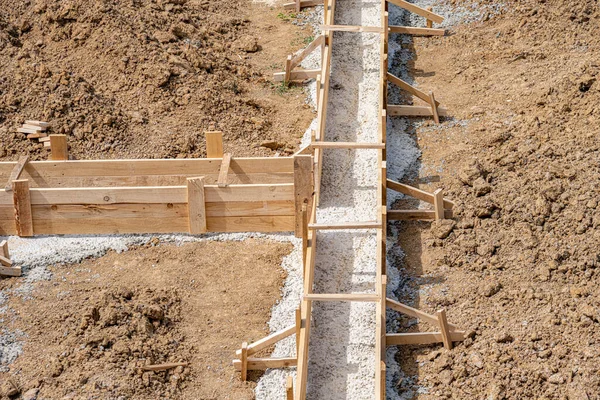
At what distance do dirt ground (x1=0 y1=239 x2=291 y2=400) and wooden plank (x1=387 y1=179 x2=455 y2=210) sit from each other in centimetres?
160

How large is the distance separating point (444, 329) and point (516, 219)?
7.10 ft

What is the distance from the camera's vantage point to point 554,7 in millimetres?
16016

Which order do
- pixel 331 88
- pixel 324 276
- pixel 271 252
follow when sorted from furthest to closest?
pixel 331 88 < pixel 271 252 < pixel 324 276

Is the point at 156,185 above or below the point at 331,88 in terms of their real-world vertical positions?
below

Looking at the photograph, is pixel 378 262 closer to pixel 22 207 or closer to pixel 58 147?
pixel 22 207

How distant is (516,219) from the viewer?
11094 millimetres

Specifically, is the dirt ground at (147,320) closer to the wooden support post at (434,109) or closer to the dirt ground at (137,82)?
the dirt ground at (137,82)

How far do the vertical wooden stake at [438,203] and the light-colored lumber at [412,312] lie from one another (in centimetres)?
195

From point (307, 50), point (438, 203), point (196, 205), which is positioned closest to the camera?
point (196, 205)

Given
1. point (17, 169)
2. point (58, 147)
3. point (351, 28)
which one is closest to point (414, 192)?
point (351, 28)

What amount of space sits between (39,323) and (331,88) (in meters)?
6.09

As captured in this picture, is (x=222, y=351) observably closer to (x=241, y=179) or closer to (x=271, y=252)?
(x=271, y=252)

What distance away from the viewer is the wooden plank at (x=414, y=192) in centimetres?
1173

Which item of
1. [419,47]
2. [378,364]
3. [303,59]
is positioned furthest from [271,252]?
[419,47]
